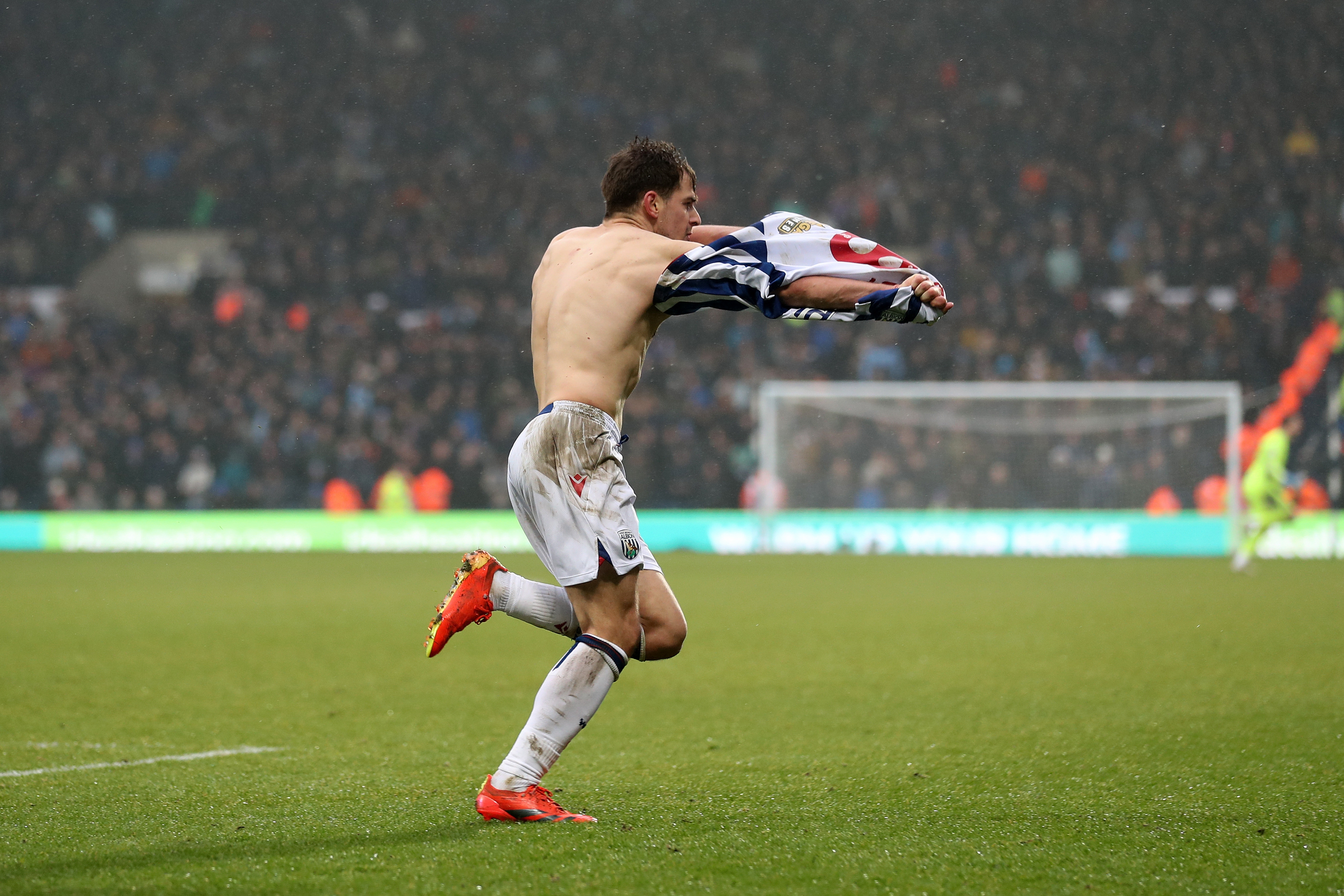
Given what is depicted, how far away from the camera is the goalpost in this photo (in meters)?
19.2

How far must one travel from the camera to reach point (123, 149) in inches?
1046

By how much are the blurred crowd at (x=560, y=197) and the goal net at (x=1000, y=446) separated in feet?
3.02

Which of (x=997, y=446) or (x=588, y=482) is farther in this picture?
(x=997, y=446)

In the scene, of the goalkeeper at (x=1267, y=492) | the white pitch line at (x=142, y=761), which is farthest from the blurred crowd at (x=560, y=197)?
the white pitch line at (x=142, y=761)

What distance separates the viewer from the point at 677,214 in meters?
4.18

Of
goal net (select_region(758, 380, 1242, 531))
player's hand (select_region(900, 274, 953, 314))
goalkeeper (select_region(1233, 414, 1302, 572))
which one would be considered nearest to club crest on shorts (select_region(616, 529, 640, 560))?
player's hand (select_region(900, 274, 953, 314))

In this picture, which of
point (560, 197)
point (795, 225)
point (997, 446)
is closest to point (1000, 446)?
point (997, 446)

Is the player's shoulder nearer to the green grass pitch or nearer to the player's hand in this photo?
the player's hand

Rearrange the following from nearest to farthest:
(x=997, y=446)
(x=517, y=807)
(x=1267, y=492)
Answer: (x=517, y=807)
(x=1267, y=492)
(x=997, y=446)

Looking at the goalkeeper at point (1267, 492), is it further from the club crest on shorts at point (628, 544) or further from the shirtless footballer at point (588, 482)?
the club crest on shorts at point (628, 544)

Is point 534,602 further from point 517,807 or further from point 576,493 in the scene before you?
point 517,807

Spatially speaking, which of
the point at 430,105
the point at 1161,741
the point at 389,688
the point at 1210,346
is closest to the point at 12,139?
the point at 430,105

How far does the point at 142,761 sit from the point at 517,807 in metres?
1.93

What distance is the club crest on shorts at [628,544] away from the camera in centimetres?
390
